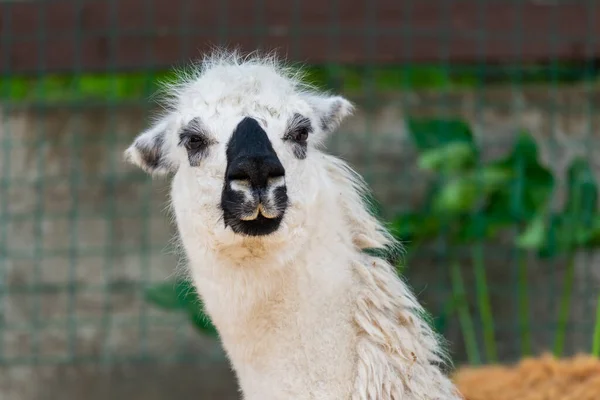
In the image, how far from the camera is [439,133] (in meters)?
5.96

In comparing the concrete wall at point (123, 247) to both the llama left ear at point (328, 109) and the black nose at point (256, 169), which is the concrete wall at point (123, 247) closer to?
the llama left ear at point (328, 109)

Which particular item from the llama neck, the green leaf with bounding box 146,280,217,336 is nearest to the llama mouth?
the llama neck

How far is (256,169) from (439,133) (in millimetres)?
3158

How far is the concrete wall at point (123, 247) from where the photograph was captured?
6.42 m

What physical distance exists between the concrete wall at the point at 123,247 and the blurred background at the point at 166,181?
1 cm

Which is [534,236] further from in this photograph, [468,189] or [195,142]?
[195,142]

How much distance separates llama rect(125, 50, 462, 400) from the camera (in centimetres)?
304

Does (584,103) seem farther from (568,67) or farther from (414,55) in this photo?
(414,55)

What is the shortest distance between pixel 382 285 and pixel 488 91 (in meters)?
3.60

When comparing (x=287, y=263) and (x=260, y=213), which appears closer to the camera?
(x=260, y=213)

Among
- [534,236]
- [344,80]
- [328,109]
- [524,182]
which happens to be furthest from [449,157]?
[328,109]

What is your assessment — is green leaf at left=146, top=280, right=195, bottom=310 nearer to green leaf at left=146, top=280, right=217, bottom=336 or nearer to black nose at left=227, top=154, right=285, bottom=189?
green leaf at left=146, top=280, right=217, bottom=336

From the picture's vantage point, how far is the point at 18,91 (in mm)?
6988

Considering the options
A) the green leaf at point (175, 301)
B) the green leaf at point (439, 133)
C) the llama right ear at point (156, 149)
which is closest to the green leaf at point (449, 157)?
the green leaf at point (439, 133)
